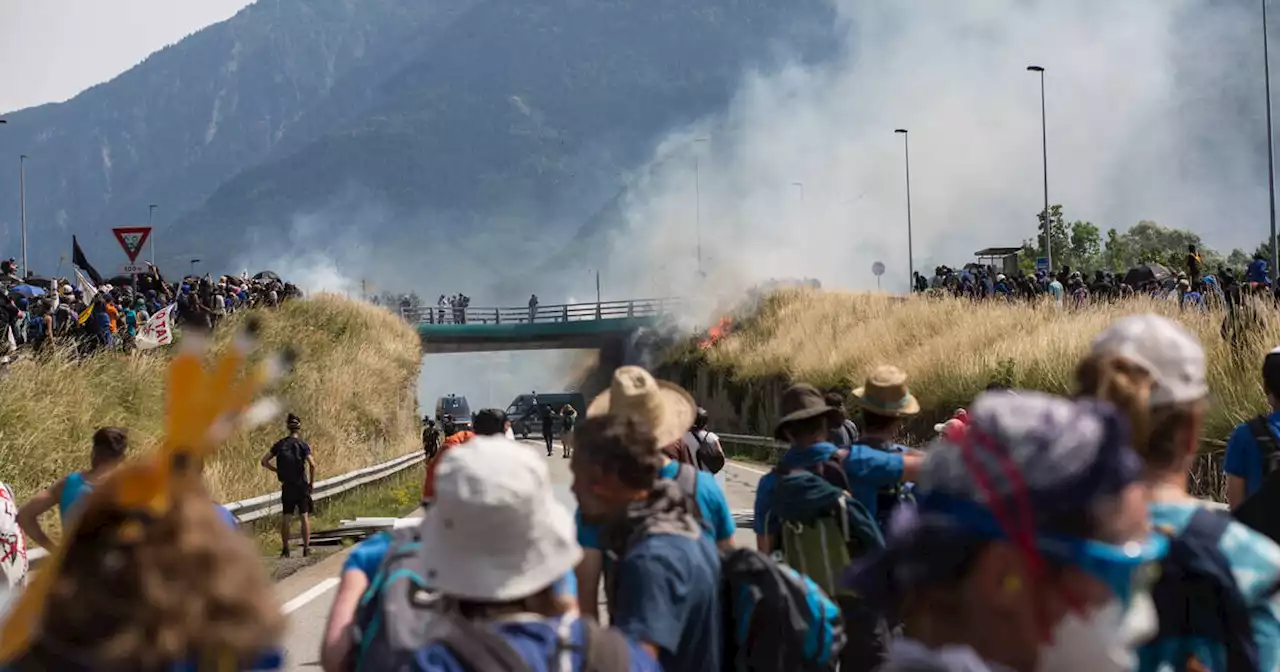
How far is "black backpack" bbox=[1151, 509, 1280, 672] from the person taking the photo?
3373mm

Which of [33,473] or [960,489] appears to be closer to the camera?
[960,489]

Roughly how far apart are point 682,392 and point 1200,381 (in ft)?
10.7

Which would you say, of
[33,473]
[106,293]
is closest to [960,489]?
[33,473]

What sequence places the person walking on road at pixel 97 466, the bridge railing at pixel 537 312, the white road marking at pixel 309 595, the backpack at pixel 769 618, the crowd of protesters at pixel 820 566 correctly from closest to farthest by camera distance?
1. the crowd of protesters at pixel 820 566
2. the backpack at pixel 769 618
3. the person walking on road at pixel 97 466
4. the white road marking at pixel 309 595
5. the bridge railing at pixel 537 312

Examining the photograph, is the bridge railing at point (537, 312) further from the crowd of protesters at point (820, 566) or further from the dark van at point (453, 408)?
the crowd of protesters at point (820, 566)

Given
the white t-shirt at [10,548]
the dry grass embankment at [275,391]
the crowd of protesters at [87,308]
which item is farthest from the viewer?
the crowd of protesters at [87,308]

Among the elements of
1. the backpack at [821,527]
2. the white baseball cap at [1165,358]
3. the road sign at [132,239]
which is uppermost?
the road sign at [132,239]

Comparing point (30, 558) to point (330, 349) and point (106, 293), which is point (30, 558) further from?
point (330, 349)

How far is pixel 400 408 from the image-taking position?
45250 millimetres

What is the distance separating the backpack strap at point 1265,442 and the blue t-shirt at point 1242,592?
193 centimetres

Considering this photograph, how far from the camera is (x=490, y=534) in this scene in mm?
3131

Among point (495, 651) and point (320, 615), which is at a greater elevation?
point (495, 651)

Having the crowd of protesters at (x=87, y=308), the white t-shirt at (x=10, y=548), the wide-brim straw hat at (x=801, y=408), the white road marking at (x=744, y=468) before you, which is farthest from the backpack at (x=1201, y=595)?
the white road marking at (x=744, y=468)

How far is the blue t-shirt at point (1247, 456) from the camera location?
17.8 feet
